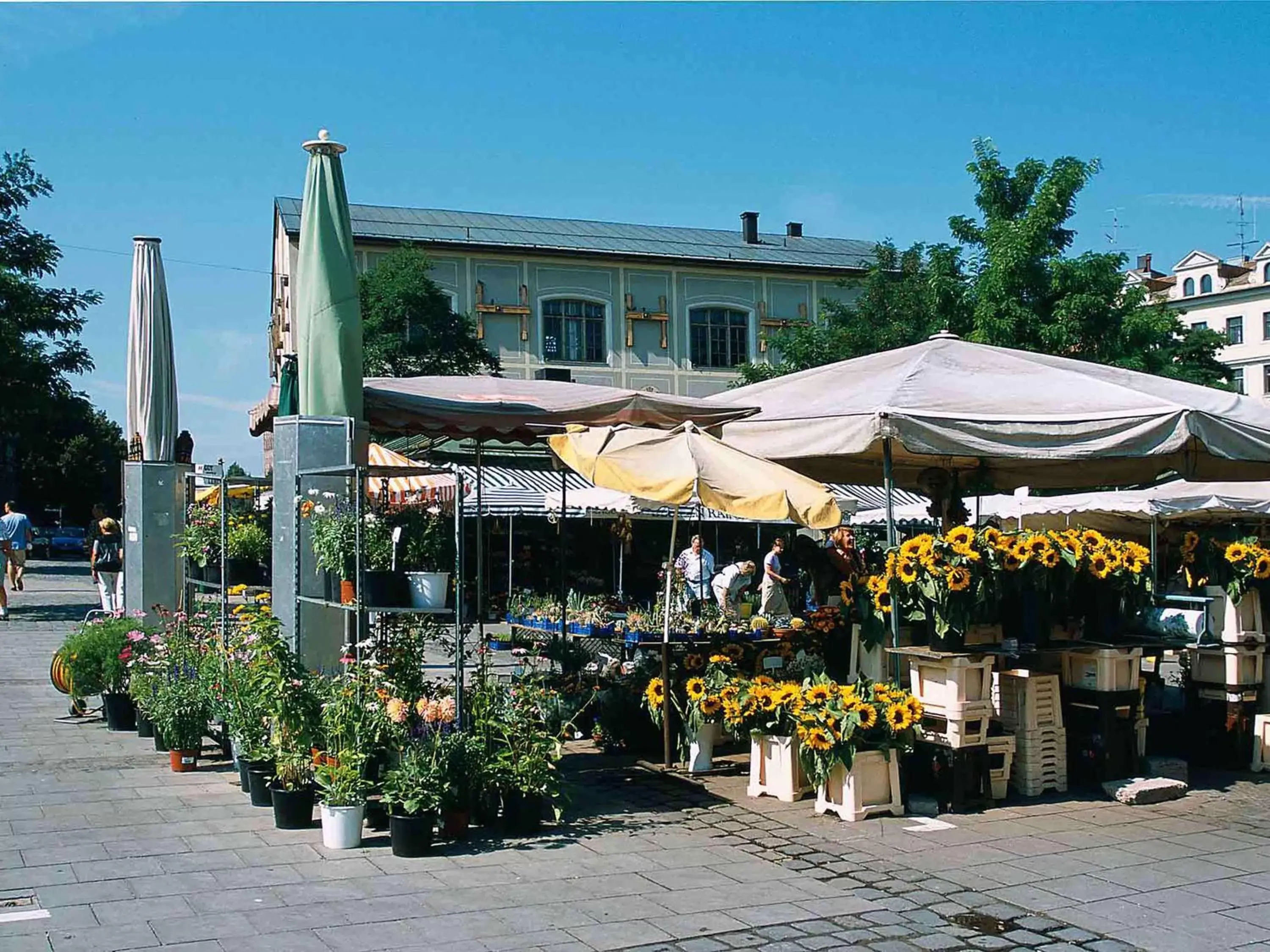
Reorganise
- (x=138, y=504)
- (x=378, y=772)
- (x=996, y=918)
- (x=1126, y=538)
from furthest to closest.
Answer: (x=1126, y=538) → (x=138, y=504) → (x=378, y=772) → (x=996, y=918)

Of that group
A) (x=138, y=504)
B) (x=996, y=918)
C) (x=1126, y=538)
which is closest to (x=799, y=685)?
(x=996, y=918)

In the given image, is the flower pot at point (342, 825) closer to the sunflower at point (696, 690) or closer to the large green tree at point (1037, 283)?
the sunflower at point (696, 690)

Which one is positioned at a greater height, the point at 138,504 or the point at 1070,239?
the point at 1070,239

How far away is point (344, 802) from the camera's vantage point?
6.91m

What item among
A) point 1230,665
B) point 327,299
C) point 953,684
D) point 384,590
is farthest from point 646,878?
point 1230,665

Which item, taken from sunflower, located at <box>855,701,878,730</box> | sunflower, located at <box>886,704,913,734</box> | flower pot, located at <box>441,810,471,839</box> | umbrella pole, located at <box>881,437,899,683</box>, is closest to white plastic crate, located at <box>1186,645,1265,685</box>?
umbrella pole, located at <box>881,437,899,683</box>

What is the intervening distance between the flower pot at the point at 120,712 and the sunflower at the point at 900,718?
6.58 metres

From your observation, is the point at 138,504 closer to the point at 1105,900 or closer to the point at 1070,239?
the point at 1105,900

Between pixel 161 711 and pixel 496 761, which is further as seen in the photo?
pixel 161 711

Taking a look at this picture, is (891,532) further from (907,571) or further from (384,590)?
(384,590)

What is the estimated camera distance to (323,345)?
27.0 feet

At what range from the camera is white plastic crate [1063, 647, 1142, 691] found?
28.2 feet

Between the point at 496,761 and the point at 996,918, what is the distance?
2841 millimetres

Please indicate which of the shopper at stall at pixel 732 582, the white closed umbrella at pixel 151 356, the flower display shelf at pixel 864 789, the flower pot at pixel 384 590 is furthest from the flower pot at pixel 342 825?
the shopper at stall at pixel 732 582
